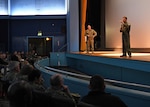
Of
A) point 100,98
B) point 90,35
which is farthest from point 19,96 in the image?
point 90,35

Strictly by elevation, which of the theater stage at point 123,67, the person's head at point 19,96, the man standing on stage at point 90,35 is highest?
the man standing on stage at point 90,35

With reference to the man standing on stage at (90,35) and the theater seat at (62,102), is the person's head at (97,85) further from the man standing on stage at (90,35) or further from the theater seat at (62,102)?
the man standing on stage at (90,35)

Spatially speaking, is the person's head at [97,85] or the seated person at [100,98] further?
the person's head at [97,85]

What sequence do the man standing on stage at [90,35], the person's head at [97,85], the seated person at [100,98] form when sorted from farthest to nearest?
the man standing on stage at [90,35]
the person's head at [97,85]
the seated person at [100,98]

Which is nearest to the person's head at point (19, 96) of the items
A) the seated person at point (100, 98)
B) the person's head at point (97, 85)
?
the seated person at point (100, 98)

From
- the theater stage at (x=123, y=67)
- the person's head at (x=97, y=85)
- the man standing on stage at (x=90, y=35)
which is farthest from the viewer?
the man standing on stage at (x=90, y=35)

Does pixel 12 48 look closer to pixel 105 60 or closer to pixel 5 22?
pixel 5 22

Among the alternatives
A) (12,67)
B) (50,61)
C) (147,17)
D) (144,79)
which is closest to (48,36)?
(50,61)

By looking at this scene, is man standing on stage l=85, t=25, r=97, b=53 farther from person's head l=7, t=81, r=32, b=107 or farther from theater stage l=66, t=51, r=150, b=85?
person's head l=7, t=81, r=32, b=107

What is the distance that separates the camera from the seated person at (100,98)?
2.91 metres

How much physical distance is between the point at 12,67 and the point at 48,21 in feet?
62.5

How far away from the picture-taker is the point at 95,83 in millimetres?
3092

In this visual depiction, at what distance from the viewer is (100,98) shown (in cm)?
296

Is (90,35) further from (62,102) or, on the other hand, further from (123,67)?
(62,102)
